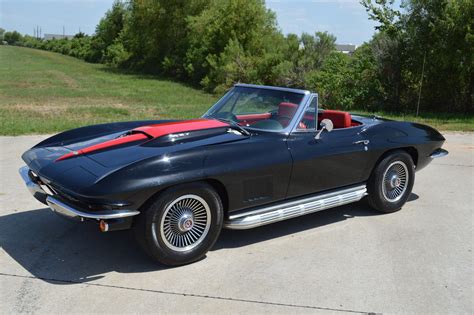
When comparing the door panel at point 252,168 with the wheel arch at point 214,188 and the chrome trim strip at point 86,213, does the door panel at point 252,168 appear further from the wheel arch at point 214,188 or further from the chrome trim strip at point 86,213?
the chrome trim strip at point 86,213

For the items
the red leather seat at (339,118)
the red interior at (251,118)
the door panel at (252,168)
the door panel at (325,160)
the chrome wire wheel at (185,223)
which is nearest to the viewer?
the chrome wire wheel at (185,223)

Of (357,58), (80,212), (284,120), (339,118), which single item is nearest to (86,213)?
(80,212)

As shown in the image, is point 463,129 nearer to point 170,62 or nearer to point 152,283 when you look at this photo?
point 152,283

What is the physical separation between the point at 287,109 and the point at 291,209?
1.01 m

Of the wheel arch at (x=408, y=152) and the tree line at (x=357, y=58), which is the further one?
the tree line at (x=357, y=58)

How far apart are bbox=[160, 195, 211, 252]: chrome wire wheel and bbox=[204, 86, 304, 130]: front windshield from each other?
3.71 feet

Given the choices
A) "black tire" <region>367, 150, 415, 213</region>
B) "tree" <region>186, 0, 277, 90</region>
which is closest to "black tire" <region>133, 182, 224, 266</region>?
"black tire" <region>367, 150, 415, 213</region>

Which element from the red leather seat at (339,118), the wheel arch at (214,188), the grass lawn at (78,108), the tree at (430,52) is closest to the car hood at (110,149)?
the wheel arch at (214,188)

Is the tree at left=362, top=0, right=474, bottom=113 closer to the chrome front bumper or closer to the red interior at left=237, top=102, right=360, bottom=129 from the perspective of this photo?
the red interior at left=237, top=102, right=360, bottom=129

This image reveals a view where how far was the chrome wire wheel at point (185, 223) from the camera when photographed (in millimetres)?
3936

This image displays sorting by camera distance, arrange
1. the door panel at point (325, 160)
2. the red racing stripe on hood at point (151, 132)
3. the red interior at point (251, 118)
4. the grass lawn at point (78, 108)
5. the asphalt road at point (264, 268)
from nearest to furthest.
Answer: the asphalt road at point (264, 268), the red racing stripe on hood at point (151, 132), the door panel at point (325, 160), the red interior at point (251, 118), the grass lawn at point (78, 108)

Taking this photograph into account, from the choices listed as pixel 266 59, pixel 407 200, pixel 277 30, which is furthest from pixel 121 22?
pixel 407 200

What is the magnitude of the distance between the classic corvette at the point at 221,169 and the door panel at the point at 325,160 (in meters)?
0.01

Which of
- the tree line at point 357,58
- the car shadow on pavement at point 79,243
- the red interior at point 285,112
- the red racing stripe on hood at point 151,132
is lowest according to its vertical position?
the car shadow on pavement at point 79,243
